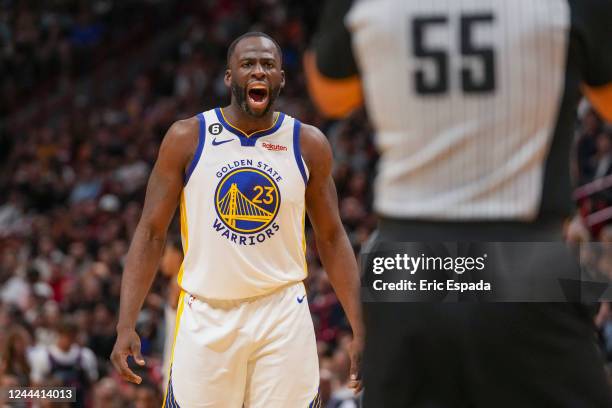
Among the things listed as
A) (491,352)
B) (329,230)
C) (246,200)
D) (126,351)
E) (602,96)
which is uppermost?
(246,200)

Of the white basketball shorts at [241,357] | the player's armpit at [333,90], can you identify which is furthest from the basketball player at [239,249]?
the player's armpit at [333,90]

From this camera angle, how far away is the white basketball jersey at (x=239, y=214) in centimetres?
530

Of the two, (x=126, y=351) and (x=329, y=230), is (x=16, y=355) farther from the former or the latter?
(x=329, y=230)

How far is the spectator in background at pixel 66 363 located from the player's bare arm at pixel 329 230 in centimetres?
552

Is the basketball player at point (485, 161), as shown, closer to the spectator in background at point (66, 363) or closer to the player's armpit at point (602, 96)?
the player's armpit at point (602, 96)

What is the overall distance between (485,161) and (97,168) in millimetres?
16096

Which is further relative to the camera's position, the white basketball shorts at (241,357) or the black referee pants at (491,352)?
the white basketball shorts at (241,357)

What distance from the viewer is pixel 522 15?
8.98 feet

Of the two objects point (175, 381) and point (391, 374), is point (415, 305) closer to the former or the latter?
point (391, 374)

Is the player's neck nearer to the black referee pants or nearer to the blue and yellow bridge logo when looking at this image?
the blue and yellow bridge logo

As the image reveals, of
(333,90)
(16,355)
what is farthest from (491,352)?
(16,355)

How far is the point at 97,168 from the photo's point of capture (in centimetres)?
1842

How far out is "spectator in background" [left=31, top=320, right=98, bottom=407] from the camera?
10.8 metres

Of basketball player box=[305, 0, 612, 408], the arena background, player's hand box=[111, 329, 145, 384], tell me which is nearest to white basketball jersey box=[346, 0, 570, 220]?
basketball player box=[305, 0, 612, 408]
